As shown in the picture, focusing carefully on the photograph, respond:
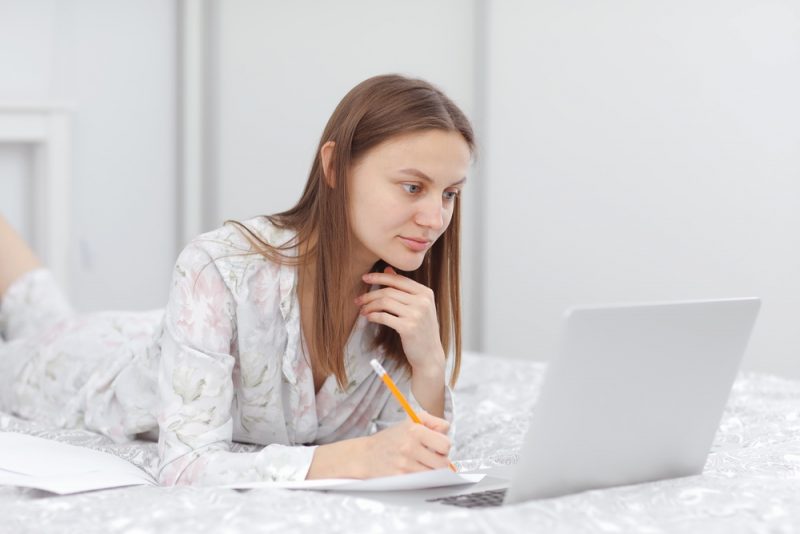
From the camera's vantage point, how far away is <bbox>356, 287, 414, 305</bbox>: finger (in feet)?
4.60

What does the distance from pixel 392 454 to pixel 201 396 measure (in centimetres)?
26

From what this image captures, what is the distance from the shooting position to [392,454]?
112cm

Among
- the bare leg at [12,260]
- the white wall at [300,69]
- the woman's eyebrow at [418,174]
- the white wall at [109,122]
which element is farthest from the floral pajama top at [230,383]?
the white wall at [300,69]

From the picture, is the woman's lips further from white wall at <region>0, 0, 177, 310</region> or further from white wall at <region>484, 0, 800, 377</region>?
white wall at <region>0, 0, 177, 310</region>

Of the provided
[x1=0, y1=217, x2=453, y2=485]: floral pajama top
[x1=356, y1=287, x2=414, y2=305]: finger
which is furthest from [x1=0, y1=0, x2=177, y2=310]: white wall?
[x1=356, y1=287, x2=414, y2=305]: finger

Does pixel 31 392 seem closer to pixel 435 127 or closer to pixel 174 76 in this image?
pixel 435 127

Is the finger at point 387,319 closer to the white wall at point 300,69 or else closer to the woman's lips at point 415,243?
the woman's lips at point 415,243

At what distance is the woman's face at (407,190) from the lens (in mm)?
1291

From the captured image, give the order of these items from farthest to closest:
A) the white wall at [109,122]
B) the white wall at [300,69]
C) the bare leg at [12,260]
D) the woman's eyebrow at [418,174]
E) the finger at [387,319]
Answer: the white wall at [300,69]
the white wall at [109,122]
the bare leg at [12,260]
the finger at [387,319]
the woman's eyebrow at [418,174]

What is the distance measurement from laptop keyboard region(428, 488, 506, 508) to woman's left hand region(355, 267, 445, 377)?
0.32 metres

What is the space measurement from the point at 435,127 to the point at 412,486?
0.44 metres

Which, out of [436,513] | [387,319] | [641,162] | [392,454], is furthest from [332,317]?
[641,162]

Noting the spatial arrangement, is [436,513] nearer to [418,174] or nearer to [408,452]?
[408,452]

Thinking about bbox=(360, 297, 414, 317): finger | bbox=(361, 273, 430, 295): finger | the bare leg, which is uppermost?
bbox=(361, 273, 430, 295): finger
